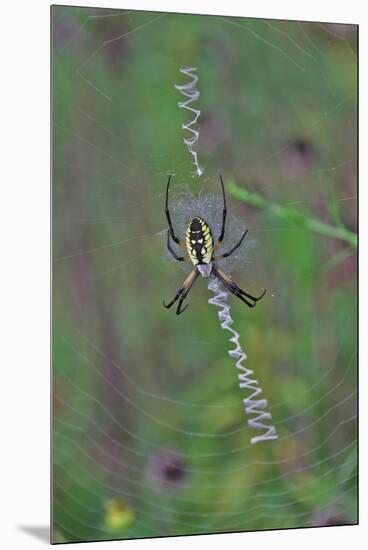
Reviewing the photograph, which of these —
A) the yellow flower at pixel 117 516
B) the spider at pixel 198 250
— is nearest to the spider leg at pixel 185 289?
the spider at pixel 198 250

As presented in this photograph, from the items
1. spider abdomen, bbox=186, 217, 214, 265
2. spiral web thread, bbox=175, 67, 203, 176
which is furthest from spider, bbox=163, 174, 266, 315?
spiral web thread, bbox=175, 67, 203, 176

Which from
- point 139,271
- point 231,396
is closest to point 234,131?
point 139,271

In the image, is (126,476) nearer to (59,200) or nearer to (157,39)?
(59,200)

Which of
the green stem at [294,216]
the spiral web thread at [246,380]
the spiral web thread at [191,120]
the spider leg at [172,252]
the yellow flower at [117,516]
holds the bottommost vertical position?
the yellow flower at [117,516]

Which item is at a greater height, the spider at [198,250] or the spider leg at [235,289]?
the spider at [198,250]

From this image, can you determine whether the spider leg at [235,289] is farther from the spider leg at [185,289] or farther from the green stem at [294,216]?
the green stem at [294,216]

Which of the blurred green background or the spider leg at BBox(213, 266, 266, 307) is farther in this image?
the spider leg at BBox(213, 266, 266, 307)

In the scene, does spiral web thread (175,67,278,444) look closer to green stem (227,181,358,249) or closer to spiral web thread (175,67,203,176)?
spiral web thread (175,67,203,176)
